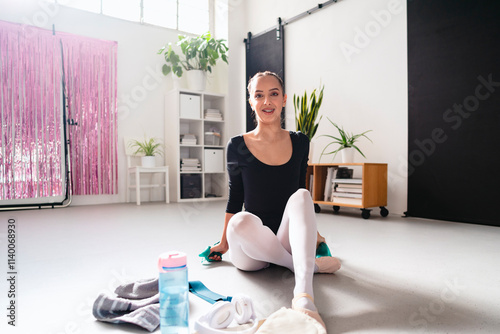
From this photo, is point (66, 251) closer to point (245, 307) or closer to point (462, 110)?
point (245, 307)

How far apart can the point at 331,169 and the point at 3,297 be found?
2910 millimetres

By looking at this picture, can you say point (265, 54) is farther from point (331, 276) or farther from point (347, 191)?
point (331, 276)

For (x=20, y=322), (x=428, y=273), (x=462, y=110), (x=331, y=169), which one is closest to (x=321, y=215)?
(x=331, y=169)

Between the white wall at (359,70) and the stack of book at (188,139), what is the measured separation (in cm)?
143

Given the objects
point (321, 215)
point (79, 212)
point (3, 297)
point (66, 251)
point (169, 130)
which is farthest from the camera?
point (169, 130)

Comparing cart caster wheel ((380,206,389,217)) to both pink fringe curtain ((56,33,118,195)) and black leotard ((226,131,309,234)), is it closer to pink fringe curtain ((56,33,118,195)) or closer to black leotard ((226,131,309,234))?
black leotard ((226,131,309,234))

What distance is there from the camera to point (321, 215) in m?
3.44

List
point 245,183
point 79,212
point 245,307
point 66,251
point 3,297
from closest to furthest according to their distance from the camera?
point 245,307, point 3,297, point 245,183, point 66,251, point 79,212

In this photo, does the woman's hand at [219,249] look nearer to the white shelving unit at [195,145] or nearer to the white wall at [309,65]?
the white wall at [309,65]

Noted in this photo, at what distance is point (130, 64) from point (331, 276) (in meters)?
4.53

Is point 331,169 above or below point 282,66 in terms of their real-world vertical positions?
below

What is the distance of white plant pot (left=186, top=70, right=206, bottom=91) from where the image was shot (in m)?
4.98

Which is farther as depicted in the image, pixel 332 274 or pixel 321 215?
pixel 321 215

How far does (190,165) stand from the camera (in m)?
4.93
